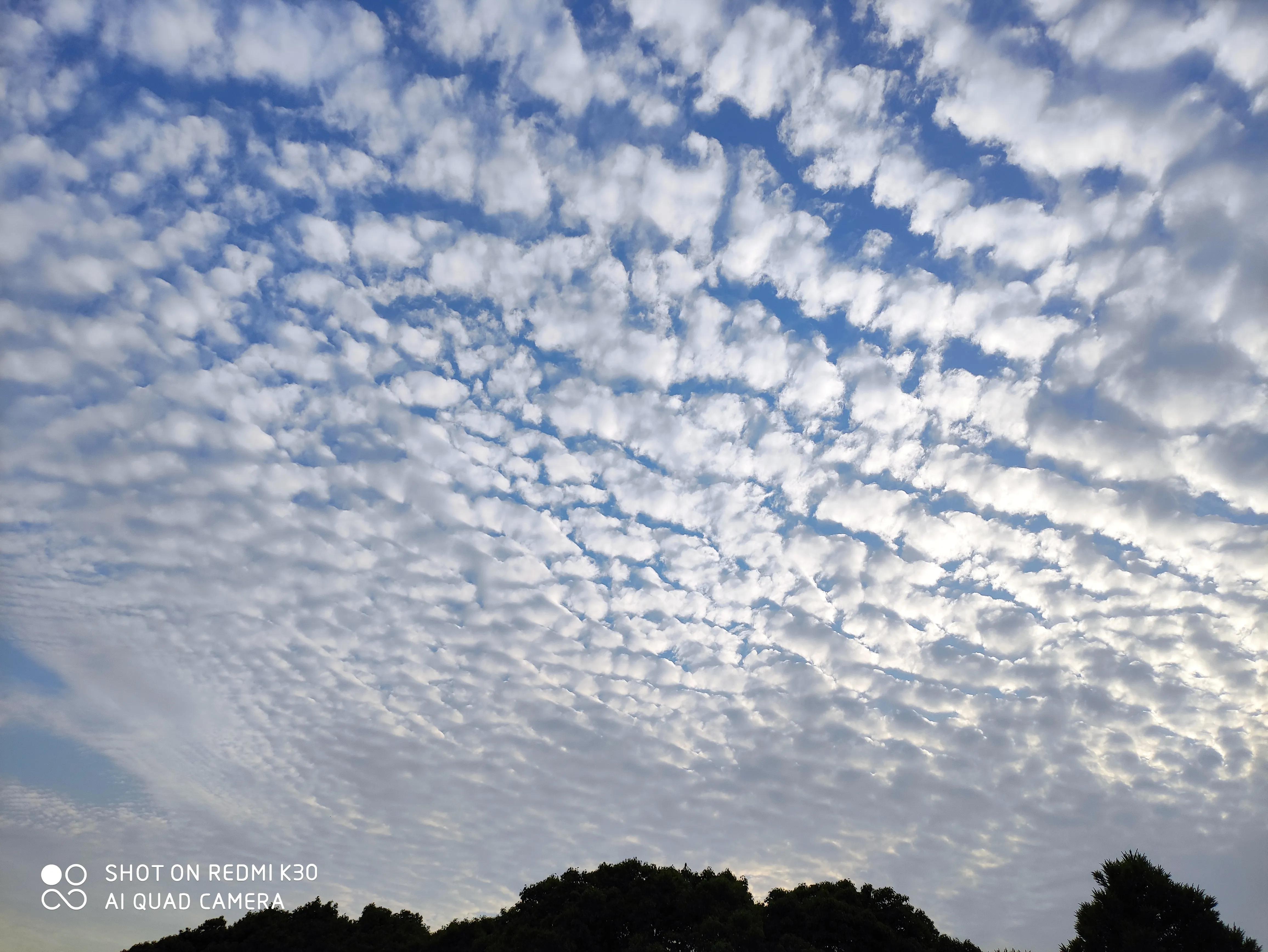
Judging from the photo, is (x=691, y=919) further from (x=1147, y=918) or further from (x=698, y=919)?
(x=1147, y=918)

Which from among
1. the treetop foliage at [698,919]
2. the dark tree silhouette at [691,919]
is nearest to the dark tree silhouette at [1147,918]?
the treetop foliage at [698,919]

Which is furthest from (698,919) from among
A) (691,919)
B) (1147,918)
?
(1147,918)

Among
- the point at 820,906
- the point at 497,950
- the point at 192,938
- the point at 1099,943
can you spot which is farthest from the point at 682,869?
the point at 192,938

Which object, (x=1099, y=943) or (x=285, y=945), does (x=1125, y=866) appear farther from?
(x=285, y=945)

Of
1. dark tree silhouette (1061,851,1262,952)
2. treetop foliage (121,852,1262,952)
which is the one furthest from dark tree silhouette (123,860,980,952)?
dark tree silhouette (1061,851,1262,952)

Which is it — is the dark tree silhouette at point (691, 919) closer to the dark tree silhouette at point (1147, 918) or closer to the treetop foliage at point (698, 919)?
the treetop foliage at point (698, 919)

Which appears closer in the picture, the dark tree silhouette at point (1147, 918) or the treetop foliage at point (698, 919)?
the dark tree silhouette at point (1147, 918)

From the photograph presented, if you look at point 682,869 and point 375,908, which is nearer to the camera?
point 682,869

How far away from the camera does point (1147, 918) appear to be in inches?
1186

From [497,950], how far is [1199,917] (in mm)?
35675

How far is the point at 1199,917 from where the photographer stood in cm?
2936

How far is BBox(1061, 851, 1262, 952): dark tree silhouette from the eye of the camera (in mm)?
28953

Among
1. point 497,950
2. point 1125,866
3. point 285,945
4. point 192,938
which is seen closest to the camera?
→ point 1125,866

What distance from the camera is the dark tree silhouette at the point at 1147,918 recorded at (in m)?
29.0
